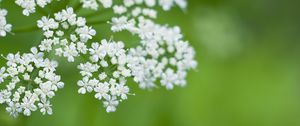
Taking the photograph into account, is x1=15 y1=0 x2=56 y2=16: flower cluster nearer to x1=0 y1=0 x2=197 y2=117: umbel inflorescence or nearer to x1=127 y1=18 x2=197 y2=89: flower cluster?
x1=0 y1=0 x2=197 y2=117: umbel inflorescence

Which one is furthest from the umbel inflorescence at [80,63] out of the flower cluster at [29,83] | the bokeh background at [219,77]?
the bokeh background at [219,77]

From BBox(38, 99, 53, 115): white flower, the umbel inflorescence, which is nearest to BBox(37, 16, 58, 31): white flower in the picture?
the umbel inflorescence

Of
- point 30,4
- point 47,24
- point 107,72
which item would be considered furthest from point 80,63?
point 30,4

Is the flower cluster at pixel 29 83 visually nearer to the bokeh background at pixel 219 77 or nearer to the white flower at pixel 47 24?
the white flower at pixel 47 24

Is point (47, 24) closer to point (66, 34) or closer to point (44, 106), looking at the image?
point (66, 34)

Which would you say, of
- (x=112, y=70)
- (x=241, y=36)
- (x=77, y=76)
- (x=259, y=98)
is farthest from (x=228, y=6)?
(x=112, y=70)
